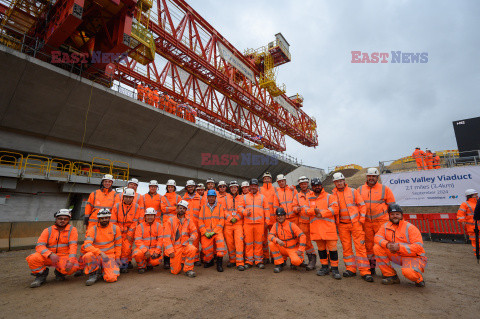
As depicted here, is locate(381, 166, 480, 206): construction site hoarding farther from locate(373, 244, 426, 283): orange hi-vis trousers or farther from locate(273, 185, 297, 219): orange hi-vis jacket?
locate(373, 244, 426, 283): orange hi-vis trousers

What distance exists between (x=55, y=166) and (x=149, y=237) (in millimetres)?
9032

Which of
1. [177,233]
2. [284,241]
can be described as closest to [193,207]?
[177,233]

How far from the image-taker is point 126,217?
4.94 m

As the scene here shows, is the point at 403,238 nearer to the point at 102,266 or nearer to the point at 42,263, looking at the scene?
the point at 102,266

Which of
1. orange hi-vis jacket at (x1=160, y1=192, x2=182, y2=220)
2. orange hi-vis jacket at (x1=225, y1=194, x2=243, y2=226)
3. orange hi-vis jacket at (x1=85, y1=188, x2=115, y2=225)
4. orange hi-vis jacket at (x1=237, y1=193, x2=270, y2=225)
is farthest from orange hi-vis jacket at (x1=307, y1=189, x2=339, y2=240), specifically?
orange hi-vis jacket at (x1=85, y1=188, x2=115, y2=225)

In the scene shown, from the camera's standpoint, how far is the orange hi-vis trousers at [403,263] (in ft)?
11.6

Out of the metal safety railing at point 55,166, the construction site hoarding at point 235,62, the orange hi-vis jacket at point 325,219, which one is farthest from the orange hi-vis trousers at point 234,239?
the construction site hoarding at point 235,62

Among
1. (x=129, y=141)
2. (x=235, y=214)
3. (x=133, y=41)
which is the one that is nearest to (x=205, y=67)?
(x=133, y=41)

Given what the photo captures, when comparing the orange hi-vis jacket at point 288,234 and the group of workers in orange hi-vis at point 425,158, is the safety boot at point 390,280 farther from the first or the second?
the group of workers in orange hi-vis at point 425,158

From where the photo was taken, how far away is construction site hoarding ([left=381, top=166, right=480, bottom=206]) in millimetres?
9141

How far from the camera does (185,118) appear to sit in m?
14.5

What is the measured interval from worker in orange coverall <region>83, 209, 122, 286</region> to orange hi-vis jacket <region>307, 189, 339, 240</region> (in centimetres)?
376

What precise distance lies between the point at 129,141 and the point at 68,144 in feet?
8.98

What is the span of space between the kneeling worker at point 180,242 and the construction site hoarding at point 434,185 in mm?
9851
